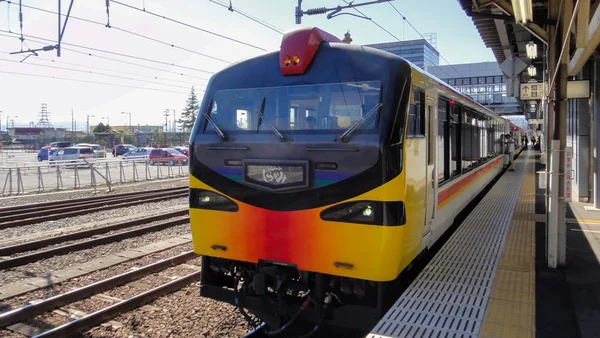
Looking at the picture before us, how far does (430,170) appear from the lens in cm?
493

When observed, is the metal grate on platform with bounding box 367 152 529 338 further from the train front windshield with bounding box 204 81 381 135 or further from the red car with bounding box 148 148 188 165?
the red car with bounding box 148 148 188 165

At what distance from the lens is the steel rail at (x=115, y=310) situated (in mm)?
4594

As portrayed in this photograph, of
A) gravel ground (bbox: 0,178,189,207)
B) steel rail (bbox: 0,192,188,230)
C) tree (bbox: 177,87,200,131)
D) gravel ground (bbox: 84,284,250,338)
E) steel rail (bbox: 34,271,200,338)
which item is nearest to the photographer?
steel rail (bbox: 34,271,200,338)

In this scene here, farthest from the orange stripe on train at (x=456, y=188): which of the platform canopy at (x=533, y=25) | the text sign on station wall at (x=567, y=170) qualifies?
the platform canopy at (x=533, y=25)

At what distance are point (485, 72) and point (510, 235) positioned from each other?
40196mm

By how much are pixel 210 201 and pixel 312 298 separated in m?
1.34

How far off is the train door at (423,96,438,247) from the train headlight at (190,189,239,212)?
77.1 inches

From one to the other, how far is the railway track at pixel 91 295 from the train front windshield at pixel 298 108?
2314 mm

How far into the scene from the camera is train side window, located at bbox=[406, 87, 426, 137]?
4207 millimetres

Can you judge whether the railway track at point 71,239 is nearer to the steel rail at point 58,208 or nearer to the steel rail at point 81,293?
the steel rail at point 81,293

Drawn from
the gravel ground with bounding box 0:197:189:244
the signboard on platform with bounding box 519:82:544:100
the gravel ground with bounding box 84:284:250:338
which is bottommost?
the gravel ground with bounding box 84:284:250:338

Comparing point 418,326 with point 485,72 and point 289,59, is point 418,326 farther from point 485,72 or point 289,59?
point 485,72

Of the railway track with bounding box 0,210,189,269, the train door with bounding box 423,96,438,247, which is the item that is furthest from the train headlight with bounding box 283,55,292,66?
the railway track with bounding box 0,210,189,269

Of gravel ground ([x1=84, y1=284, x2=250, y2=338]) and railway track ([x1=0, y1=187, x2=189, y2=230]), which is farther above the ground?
railway track ([x1=0, y1=187, x2=189, y2=230])
